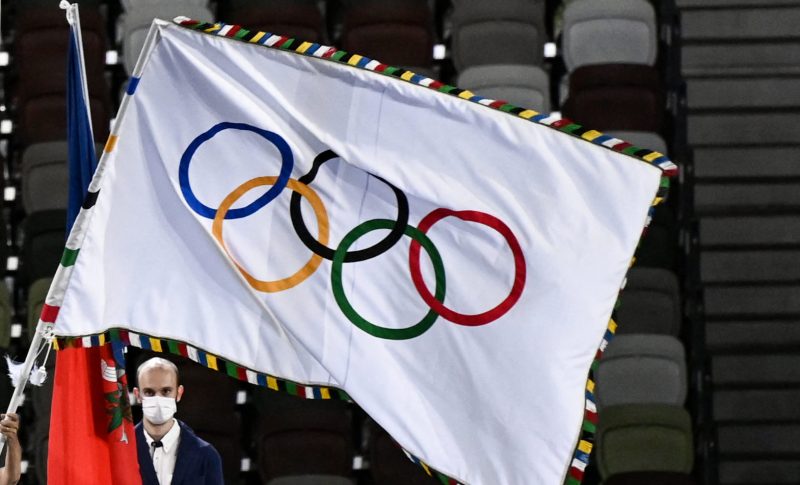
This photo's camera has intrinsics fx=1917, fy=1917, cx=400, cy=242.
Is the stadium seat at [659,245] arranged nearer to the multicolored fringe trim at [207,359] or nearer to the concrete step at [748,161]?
the concrete step at [748,161]

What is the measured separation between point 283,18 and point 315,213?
4.04 m

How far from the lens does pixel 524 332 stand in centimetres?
500

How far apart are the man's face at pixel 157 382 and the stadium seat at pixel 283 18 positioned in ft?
13.2

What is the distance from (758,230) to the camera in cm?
873

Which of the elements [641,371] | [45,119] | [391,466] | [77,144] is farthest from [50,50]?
[77,144]

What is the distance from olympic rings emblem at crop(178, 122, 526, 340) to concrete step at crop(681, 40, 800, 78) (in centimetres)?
428

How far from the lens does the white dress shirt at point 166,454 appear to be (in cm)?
531

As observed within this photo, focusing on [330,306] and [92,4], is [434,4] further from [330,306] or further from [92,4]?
[330,306]

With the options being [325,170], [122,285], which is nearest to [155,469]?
[122,285]

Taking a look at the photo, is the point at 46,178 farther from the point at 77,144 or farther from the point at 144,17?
the point at 77,144

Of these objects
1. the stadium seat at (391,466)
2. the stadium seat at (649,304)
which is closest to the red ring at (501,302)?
the stadium seat at (391,466)

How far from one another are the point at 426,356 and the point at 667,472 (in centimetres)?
288

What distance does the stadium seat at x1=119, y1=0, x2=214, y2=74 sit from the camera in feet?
29.2

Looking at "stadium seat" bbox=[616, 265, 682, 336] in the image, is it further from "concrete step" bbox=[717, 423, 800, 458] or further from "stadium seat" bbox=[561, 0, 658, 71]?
"stadium seat" bbox=[561, 0, 658, 71]
